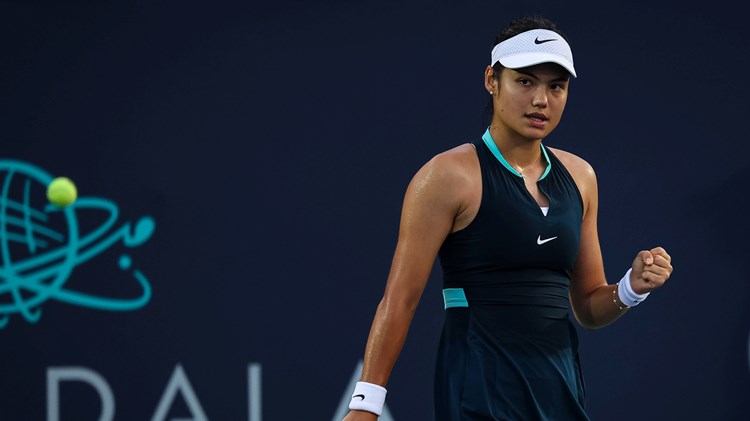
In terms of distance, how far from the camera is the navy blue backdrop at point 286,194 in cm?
438

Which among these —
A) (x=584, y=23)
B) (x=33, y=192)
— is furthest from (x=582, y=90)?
(x=33, y=192)

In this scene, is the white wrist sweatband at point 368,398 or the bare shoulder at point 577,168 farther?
the bare shoulder at point 577,168

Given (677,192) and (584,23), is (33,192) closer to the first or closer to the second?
(584,23)

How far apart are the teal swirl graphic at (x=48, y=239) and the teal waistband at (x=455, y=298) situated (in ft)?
7.30

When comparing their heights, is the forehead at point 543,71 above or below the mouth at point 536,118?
above

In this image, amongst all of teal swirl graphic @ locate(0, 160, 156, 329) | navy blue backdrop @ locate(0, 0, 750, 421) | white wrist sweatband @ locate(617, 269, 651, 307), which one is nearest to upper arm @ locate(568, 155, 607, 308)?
white wrist sweatband @ locate(617, 269, 651, 307)

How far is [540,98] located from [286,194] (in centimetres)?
216

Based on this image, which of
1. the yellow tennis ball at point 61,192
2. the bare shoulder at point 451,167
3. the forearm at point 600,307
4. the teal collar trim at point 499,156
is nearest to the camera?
the bare shoulder at point 451,167

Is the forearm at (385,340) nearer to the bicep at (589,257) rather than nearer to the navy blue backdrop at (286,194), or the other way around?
the bicep at (589,257)

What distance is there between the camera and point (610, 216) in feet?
14.9

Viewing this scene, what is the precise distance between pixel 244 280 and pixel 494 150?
2.13m

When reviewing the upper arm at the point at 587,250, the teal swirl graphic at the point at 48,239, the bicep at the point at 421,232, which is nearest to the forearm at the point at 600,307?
the upper arm at the point at 587,250

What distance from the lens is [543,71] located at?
247 cm

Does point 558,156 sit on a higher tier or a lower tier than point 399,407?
higher
